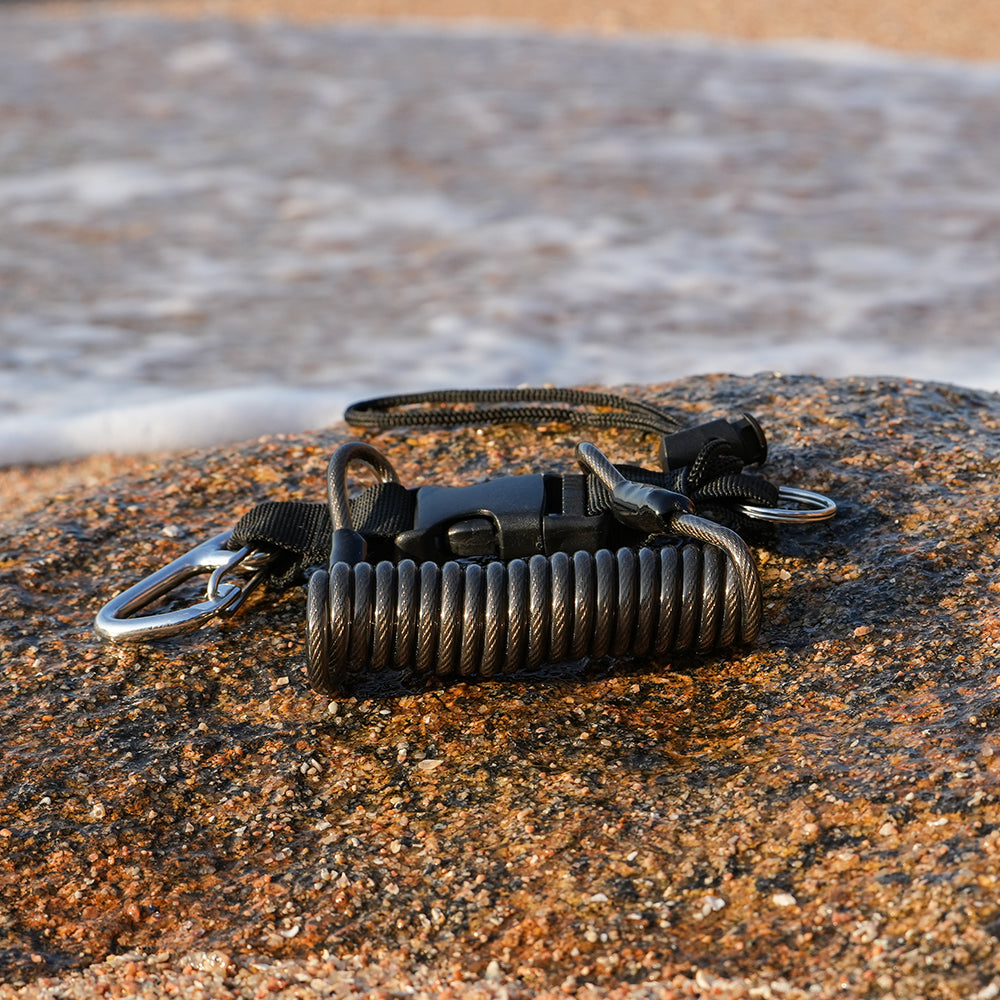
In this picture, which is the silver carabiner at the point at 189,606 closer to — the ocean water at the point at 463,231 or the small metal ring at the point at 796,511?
the small metal ring at the point at 796,511

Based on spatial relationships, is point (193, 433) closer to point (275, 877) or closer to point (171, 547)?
point (171, 547)

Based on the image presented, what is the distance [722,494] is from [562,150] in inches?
288

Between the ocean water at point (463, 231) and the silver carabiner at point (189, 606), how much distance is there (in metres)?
2.17

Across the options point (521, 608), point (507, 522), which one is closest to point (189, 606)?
point (507, 522)

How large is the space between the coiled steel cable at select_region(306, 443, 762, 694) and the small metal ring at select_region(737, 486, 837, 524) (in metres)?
0.32

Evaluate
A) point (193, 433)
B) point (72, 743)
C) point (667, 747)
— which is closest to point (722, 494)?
point (667, 747)

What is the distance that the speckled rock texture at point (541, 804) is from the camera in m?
1.49

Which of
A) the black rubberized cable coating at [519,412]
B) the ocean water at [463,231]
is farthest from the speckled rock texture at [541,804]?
the ocean water at [463,231]

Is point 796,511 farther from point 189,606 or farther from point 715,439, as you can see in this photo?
point 189,606

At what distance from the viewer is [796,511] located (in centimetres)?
224

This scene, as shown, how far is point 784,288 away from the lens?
628 centimetres

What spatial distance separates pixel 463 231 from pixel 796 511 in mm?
5395

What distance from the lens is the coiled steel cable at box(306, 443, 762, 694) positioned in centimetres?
182

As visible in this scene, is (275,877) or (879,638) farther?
(879,638)
